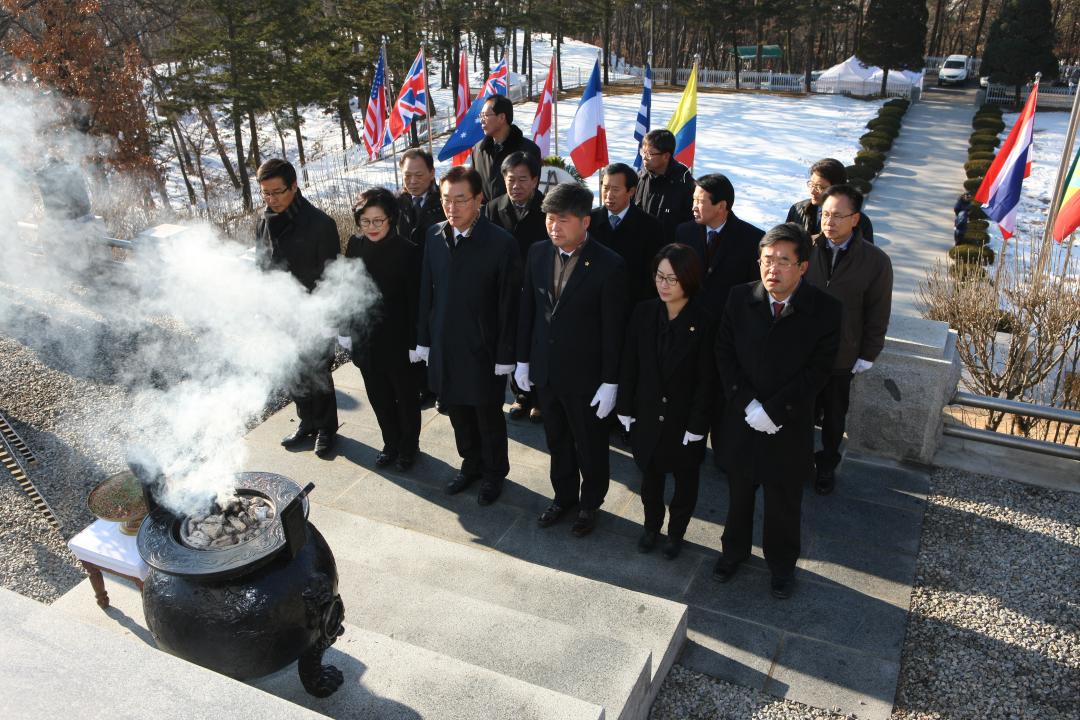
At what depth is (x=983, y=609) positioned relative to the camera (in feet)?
12.9

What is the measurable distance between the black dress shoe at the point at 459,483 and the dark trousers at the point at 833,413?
2122 millimetres

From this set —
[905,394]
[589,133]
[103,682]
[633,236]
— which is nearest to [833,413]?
[905,394]

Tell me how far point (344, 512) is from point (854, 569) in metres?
2.78

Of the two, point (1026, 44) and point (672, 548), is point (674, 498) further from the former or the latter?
point (1026, 44)

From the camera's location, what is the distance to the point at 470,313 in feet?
15.3

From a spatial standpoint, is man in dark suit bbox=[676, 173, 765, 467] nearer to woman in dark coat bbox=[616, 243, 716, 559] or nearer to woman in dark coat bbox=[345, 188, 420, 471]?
woman in dark coat bbox=[616, 243, 716, 559]

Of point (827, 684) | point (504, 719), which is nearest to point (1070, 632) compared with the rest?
point (827, 684)

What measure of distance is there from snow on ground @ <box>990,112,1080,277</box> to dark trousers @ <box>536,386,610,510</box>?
10026 millimetres

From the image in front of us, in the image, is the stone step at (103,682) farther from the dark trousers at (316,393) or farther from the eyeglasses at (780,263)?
the dark trousers at (316,393)

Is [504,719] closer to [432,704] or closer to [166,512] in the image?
[432,704]

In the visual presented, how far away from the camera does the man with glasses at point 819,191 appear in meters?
4.77

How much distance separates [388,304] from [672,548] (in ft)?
7.18

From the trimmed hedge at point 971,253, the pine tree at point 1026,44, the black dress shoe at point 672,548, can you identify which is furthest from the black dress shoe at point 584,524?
the pine tree at point 1026,44

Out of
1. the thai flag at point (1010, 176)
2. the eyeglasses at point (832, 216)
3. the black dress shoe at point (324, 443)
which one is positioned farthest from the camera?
the thai flag at point (1010, 176)
